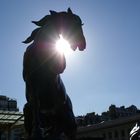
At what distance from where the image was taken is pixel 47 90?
607cm

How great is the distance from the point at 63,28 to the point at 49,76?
0.68 m

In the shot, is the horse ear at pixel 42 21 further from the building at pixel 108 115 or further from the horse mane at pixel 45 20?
A: the building at pixel 108 115

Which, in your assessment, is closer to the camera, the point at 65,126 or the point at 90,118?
the point at 65,126

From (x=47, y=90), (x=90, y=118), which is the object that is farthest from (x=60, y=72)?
(x=90, y=118)

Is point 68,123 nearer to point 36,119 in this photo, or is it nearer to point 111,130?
point 36,119

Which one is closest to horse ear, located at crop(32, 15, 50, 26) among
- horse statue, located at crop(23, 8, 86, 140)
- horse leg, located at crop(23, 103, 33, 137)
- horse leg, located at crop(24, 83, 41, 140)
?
horse statue, located at crop(23, 8, 86, 140)

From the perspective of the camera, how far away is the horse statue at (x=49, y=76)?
19.7 ft

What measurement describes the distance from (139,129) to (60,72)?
4.33ft

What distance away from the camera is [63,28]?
624 cm

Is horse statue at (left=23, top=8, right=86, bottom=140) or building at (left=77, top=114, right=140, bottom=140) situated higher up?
building at (left=77, top=114, right=140, bottom=140)

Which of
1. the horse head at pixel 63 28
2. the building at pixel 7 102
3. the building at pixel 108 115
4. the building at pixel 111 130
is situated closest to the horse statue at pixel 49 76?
the horse head at pixel 63 28

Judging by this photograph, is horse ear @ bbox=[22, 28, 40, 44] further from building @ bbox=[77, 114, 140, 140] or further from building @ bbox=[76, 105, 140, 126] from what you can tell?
building @ bbox=[76, 105, 140, 126]

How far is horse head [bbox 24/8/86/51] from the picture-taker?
20.3 feet

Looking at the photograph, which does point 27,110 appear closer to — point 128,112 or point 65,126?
point 65,126
